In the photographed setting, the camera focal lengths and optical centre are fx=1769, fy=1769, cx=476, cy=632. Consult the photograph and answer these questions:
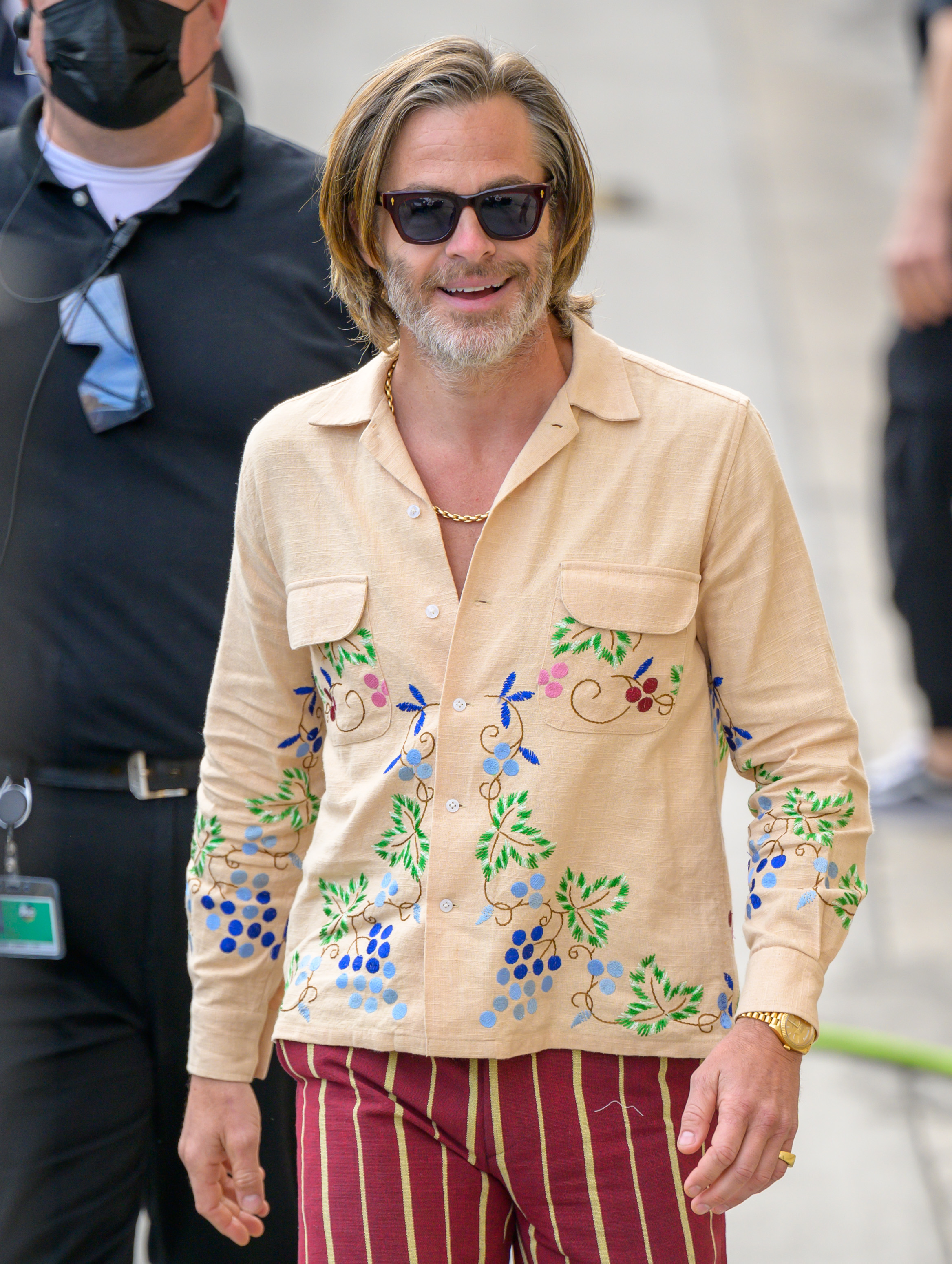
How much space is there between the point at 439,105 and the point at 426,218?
131 mm

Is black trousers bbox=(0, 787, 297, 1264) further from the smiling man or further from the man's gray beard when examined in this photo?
the man's gray beard

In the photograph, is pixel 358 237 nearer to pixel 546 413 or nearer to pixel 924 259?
pixel 546 413

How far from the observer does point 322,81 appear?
425 inches

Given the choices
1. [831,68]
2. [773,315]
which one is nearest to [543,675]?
[773,315]

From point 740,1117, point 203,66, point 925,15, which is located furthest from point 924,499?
point 740,1117

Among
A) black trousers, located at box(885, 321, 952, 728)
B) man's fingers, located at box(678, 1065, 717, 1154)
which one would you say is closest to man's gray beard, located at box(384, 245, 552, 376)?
man's fingers, located at box(678, 1065, 717, 1154)

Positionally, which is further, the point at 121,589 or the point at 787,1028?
the point at 121,589

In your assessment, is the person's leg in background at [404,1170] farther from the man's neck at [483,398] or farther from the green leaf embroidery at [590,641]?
the man's neck at [483,398]

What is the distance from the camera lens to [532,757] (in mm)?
2004

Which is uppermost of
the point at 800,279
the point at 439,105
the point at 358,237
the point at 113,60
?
the point at 800,279

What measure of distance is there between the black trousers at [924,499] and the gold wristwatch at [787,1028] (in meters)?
3.01

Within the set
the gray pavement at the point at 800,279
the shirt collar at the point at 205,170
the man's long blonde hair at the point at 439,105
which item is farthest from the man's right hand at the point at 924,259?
the man's long blonde hair at the point at 439,105

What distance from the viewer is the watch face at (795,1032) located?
1.92 metres

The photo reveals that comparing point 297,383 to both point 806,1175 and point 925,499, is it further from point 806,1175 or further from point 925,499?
point 925,499
